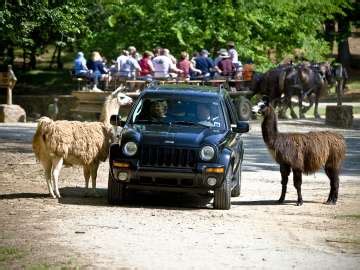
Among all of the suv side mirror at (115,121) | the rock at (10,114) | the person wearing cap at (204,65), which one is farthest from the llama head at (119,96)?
the rock at (10,114)

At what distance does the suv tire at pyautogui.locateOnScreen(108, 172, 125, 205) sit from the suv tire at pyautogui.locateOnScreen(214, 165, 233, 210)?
4.46ft

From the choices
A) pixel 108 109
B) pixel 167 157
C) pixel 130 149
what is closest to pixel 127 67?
pixel 108 109

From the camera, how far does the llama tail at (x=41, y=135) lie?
14.0m

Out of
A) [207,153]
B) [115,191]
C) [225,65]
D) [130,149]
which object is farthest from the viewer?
[225,65]

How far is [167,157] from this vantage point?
44.1ft

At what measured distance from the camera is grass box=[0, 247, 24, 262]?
9625 mm

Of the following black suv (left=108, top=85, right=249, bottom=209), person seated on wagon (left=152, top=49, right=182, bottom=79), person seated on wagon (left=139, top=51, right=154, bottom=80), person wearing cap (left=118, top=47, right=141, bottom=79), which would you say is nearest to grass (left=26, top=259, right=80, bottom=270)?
black suv (left=108, top=85, right=249, bottom=209)

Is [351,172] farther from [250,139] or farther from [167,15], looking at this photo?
[167,15]

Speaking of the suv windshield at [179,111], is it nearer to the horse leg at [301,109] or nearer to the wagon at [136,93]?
the wagon at [136,93]

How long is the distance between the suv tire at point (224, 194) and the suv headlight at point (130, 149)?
4.22ft

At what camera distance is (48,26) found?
74.6ft

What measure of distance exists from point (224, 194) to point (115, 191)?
62.0 inches

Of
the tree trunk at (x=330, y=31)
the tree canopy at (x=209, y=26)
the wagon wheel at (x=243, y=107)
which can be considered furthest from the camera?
the tree trunk at (x=330, y=31)

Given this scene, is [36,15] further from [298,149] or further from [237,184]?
[298,149]
